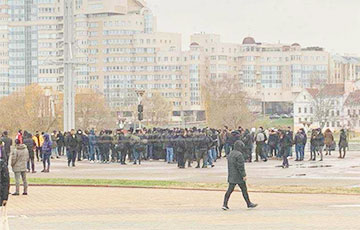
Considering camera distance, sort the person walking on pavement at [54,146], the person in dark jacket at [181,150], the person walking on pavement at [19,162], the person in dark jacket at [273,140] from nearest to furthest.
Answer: the person walking on pavement at [19,162] < the person in dark jacket at [181,150] < the person in dark jacket at [273,140] < the person walking on pavement at [54,146]

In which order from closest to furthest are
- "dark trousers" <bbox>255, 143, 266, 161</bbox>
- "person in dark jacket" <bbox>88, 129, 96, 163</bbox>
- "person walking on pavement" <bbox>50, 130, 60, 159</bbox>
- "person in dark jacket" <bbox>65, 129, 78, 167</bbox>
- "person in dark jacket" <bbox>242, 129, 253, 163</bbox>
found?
1. "person in dark jacket" <bbox>65, 129, 78, 167</bbox>
2. "person in dark jacket" <bbox>242, 129, 253, 163</bbox>
3. "dark trousers" <bbox>255, 143, 266, 161</bbox>
4. "person in dark jacket" <bbox>88, 129, 96, 163</bbox>
5. "person walking on pavement" <bbox>50, 130, 60, 159</bbox>

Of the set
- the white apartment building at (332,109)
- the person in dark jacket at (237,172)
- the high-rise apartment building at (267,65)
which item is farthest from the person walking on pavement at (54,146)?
the high-rise apartment building at (267,65)

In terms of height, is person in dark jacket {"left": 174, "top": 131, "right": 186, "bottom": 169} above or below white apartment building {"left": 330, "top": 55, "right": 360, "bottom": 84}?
below

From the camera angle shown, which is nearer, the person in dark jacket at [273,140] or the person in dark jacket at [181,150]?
the person in dark jacket at [181,150]

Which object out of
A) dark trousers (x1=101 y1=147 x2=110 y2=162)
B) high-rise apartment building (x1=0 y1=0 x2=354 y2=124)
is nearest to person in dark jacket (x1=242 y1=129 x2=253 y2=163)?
dark trousers (x1=101 y1=147 x2=110 y2=162)

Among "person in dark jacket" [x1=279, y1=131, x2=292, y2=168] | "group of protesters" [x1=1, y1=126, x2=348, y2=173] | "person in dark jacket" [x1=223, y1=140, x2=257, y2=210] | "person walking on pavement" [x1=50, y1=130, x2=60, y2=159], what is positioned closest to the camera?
"person in dark jacket" [x1=223, y1=140, x2=257, y2=210]

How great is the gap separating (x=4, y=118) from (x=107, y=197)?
258 feet

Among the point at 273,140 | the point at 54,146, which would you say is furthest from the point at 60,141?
the point at 273,140

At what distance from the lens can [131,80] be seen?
176m

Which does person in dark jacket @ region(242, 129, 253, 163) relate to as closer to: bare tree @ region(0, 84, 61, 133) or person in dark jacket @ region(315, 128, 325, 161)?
person in dark jacket @ region(315, 128, 325, 161)

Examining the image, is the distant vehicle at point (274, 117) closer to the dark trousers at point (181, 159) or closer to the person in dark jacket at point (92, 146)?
the person in dark jacket at point (92, 146)

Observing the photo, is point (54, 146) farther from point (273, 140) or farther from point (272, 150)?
point (273, 140)

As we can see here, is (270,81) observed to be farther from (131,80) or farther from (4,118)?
(4,118)

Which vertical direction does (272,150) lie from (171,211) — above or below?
above
